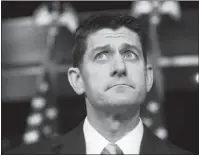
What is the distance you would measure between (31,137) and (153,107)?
679 mm

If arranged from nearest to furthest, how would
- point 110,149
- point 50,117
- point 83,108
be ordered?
1. point 110,149
2. point 83,108
3. point 50,117

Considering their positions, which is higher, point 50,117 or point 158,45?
point 158,45

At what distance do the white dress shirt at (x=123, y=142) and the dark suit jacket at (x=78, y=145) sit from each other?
0.03m

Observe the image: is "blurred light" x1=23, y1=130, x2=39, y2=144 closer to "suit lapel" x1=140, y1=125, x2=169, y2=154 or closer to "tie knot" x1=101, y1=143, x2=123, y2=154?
"tie knot" x1=101, y1=143, x2=123, y2=154

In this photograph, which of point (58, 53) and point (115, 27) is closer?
point (115, 27)

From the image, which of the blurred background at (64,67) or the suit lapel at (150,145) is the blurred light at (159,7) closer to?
the blurred background at (64,67)

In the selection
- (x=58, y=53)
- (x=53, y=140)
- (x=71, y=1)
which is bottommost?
(x=53, y=140)

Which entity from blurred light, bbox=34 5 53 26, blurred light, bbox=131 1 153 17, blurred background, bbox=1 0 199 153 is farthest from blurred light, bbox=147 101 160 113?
blurred light, bbox=34 5 53 26

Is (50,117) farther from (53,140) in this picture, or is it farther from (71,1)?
(71,1)

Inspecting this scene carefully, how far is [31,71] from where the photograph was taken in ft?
5.91

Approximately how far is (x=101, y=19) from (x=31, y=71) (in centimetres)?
56

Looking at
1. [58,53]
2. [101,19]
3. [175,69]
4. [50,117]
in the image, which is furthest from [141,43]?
[50,117]

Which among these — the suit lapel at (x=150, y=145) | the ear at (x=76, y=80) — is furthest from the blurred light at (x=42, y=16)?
the suit lapel at (x=150, y=145)

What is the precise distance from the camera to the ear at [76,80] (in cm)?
149
